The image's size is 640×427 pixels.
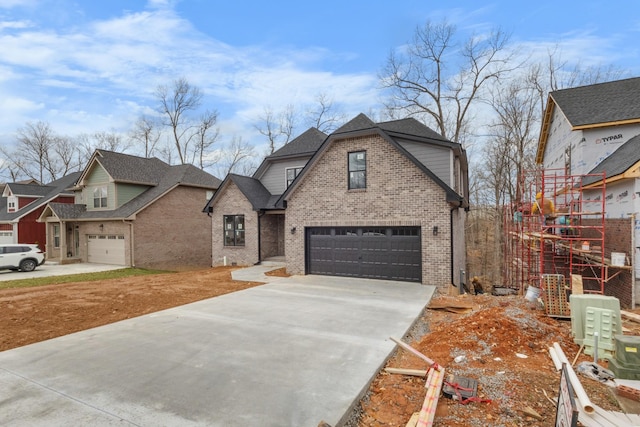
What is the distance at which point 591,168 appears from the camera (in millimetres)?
13703

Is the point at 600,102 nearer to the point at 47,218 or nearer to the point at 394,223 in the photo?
the point at 394,223

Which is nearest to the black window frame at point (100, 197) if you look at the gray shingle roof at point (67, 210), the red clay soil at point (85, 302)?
the gray shingle roof at point (67, 210)

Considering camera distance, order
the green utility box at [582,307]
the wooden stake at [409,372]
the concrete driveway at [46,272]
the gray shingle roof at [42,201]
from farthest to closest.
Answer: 1. the gray shingle roof at [42,201]
2. the concrete driveway at [46,272]
3. the green utility box at [582,307]
4. the wooden stake at [409,372]

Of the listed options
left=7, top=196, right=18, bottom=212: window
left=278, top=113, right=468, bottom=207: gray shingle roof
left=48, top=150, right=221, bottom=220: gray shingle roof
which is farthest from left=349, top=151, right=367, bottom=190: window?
left=7, top=196, right=18, bottom=212: window

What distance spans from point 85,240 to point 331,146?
20392mm

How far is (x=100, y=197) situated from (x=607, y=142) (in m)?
28.9

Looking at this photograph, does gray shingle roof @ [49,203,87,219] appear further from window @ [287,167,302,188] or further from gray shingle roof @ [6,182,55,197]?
window @ [287,167,302,188]

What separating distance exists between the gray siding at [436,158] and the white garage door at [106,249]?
19.0 metres

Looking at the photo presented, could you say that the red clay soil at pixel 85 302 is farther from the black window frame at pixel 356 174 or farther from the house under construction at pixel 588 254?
the house under construction at pixel 588 254

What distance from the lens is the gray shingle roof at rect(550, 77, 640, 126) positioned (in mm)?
13188

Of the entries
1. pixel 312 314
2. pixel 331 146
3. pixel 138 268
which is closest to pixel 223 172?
pixel 138 268

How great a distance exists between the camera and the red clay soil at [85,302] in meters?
7.46

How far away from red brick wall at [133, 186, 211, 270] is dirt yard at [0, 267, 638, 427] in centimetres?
920

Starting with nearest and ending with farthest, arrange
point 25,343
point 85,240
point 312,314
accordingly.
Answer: point 25,343 < point 312,314 < point 85,240
